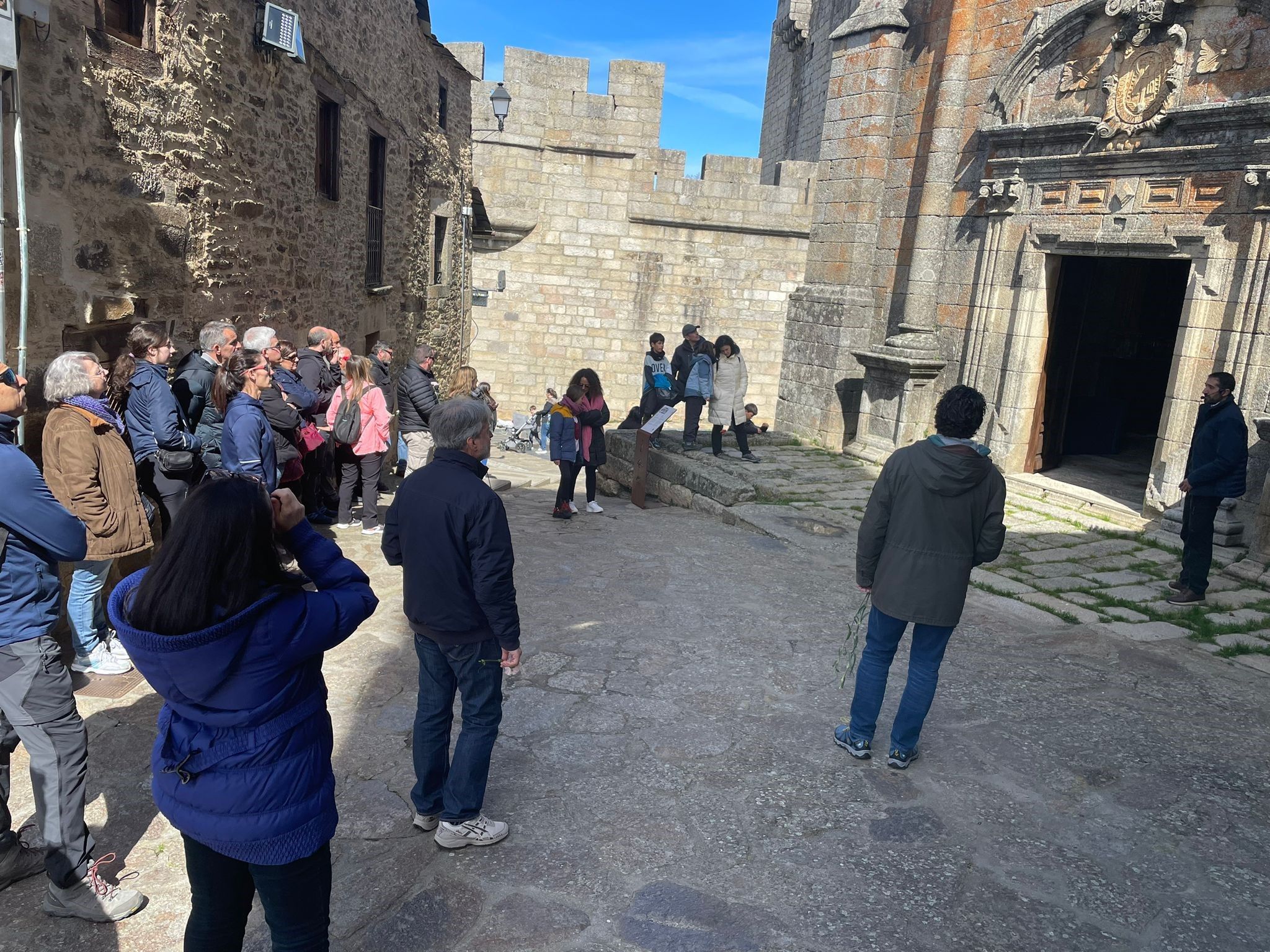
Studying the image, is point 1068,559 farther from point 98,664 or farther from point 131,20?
point 131,20

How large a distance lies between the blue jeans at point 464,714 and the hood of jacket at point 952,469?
72.4 inches

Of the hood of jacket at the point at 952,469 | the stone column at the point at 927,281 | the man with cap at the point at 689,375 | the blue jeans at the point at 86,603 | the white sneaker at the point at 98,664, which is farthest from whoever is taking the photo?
the man with cap at the point at 689,375

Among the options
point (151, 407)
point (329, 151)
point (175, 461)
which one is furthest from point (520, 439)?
point (151, 407)

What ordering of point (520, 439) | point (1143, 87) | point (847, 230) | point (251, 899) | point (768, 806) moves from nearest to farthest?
point (251, 899)
point (768, 806)
point (1143, 87)
point (847, 230)
point (520, 439)

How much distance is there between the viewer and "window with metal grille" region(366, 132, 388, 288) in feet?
35.6

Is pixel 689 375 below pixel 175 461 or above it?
above

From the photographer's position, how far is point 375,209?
1094 cm

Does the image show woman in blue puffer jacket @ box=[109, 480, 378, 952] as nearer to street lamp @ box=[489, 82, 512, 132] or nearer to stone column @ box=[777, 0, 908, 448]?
stone column @ box=[777, 0, 908, 448]

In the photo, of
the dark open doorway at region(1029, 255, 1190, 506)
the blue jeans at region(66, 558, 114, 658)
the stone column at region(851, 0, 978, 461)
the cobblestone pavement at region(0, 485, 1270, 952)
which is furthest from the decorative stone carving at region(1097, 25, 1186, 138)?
the blue jeans at region(66, 558, 114, 658)

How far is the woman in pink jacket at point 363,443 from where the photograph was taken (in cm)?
691

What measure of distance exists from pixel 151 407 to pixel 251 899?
3135 millimetres

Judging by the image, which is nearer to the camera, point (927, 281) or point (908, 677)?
point (908, 677)

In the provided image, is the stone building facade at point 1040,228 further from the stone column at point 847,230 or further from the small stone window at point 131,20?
the small stone window at point 131,20

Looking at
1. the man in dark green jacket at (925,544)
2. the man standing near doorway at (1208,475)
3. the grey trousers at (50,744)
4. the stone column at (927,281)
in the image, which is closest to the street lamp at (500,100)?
the stone column at (927,281)
